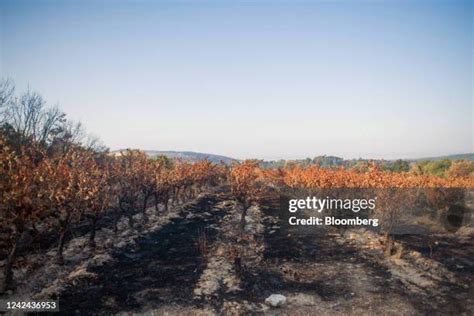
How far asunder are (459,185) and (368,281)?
19.3 meters

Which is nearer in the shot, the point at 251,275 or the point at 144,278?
the point at 144,278

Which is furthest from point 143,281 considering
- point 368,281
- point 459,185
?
point 459,185

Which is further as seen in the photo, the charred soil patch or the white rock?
the white rock

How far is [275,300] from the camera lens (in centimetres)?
1056

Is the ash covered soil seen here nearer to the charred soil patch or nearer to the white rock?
the charred soil patch

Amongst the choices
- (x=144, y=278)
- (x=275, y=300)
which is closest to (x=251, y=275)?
(x=275, y=300)

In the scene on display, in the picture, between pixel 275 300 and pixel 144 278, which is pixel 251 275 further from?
pixel 144 278

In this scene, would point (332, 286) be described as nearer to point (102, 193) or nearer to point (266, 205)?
point (102, 193)

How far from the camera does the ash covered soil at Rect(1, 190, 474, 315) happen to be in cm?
1036

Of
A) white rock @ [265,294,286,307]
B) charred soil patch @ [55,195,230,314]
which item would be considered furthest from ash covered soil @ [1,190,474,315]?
white rock @ [265,294,286,307]

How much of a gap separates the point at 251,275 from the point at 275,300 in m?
2.33

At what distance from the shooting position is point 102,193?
60.1 ft

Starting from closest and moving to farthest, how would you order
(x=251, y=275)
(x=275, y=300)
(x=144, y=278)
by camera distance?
(x=275, y=300) < (x=144, y=278) < (x=251, y=275)

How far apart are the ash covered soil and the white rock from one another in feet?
0.73
